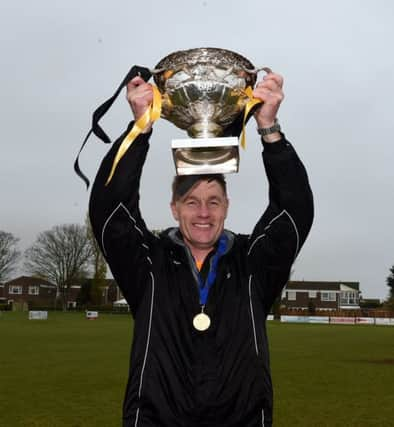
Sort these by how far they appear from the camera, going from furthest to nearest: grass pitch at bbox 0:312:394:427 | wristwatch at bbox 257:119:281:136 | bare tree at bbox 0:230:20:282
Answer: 1. bare tree at bbox 0:230:20:282
2. grass pitch at bbox 0:312:394:427
3. wristwatch at bbox 257:119:281:136

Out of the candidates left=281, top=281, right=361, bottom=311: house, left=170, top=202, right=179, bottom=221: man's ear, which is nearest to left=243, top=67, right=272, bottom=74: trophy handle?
left=170, top=202, right=179, bottom=221: man's ear

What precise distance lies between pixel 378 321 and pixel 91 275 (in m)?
32.7

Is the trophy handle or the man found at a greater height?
the trophy handle

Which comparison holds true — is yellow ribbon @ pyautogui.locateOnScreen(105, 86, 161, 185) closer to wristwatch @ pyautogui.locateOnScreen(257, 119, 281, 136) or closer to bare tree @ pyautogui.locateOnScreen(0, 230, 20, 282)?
wristwatch @ pyautogui.locateOnScreen(257, 119, 281, 136)

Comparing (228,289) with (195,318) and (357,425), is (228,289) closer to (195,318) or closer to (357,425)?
(195,318)

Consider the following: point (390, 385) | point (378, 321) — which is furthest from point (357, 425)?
point (378, 321)

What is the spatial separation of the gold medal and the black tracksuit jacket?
1.0 inches

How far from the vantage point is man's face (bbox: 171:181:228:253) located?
9.95 feet

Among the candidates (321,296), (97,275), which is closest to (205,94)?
(97,275)

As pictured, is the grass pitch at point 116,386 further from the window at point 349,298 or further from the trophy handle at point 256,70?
the window at point 349,298

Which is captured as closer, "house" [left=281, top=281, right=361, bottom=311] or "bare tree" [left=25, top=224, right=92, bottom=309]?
"bare tree" [left=25, top=224, right=92, bottom=309]

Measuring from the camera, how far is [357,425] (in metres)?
8.12

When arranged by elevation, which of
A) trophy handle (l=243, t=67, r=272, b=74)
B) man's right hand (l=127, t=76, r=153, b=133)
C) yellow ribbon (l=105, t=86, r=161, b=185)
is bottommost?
yellow ribbon (l=105, t=86, r=161, b=185)

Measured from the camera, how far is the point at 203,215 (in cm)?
303
